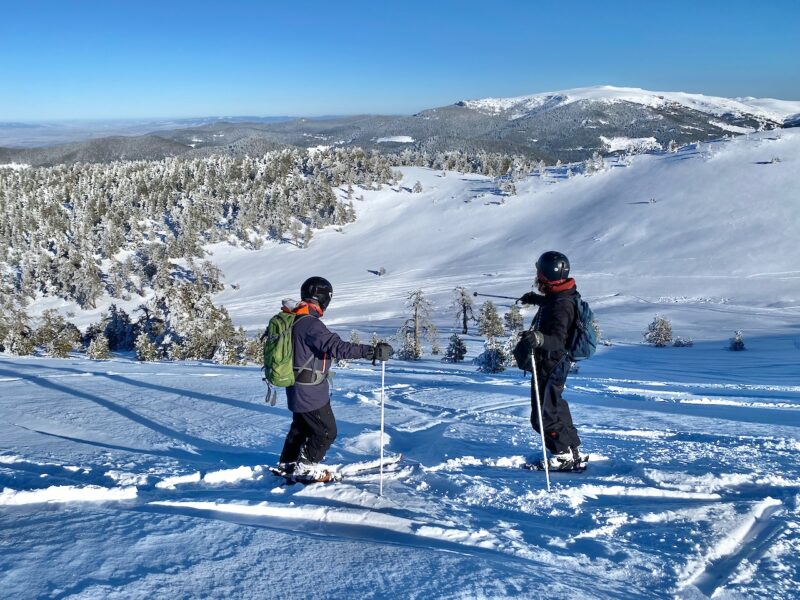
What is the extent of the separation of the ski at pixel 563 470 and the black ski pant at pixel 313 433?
2.03 metres

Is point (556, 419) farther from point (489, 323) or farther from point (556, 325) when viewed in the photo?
point (489, 323)

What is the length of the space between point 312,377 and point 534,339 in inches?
79.6

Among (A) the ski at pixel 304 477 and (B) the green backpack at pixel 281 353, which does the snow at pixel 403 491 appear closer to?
(A) the ski at pixel 304 477

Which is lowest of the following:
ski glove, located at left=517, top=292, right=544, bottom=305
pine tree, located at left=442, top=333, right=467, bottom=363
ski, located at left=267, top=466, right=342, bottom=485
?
pine tree, located at left=442, top=333, right=467, bottom=363

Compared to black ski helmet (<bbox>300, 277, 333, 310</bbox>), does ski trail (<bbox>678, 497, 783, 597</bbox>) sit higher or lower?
lower

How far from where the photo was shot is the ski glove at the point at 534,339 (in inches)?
198

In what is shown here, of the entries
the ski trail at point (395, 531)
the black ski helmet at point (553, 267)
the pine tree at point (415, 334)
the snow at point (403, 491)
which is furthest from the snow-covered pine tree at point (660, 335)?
the ski trail at point (395, 531)

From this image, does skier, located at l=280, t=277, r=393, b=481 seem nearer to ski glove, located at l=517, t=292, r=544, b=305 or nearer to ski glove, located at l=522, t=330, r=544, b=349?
ski glove, located at l=522, t=330, r=544, b=349

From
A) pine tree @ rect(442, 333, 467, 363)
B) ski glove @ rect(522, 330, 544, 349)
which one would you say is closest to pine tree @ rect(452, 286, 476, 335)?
pine tree @ rect(442, 333, 467, 363)

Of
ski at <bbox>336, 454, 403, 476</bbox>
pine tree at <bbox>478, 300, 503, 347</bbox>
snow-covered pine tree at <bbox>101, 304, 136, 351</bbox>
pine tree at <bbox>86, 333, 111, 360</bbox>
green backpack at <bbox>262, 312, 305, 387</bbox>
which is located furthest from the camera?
pine tree at <bbox>478, 300, 503, 347</bbox>

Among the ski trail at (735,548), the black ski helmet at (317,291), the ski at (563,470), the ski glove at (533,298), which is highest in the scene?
the black ski helmet at (317,291)

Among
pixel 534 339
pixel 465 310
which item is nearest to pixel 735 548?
pixel 534 339

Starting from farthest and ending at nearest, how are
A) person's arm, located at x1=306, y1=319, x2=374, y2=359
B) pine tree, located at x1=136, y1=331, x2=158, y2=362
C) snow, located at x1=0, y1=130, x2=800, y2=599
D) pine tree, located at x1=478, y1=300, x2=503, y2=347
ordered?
1. pine tree, located at x1=478, y1=300, x2=503, y2=347
2. pine tree, located at x1=136, y1=331, x2=158, y2=362
3. person's arm, located at x1=306, y1=319, x2=374, y2=359
4. snow, located at x1=0, y1=130, x2=800, y2=599

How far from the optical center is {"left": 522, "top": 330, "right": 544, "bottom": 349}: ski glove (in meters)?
5.02
